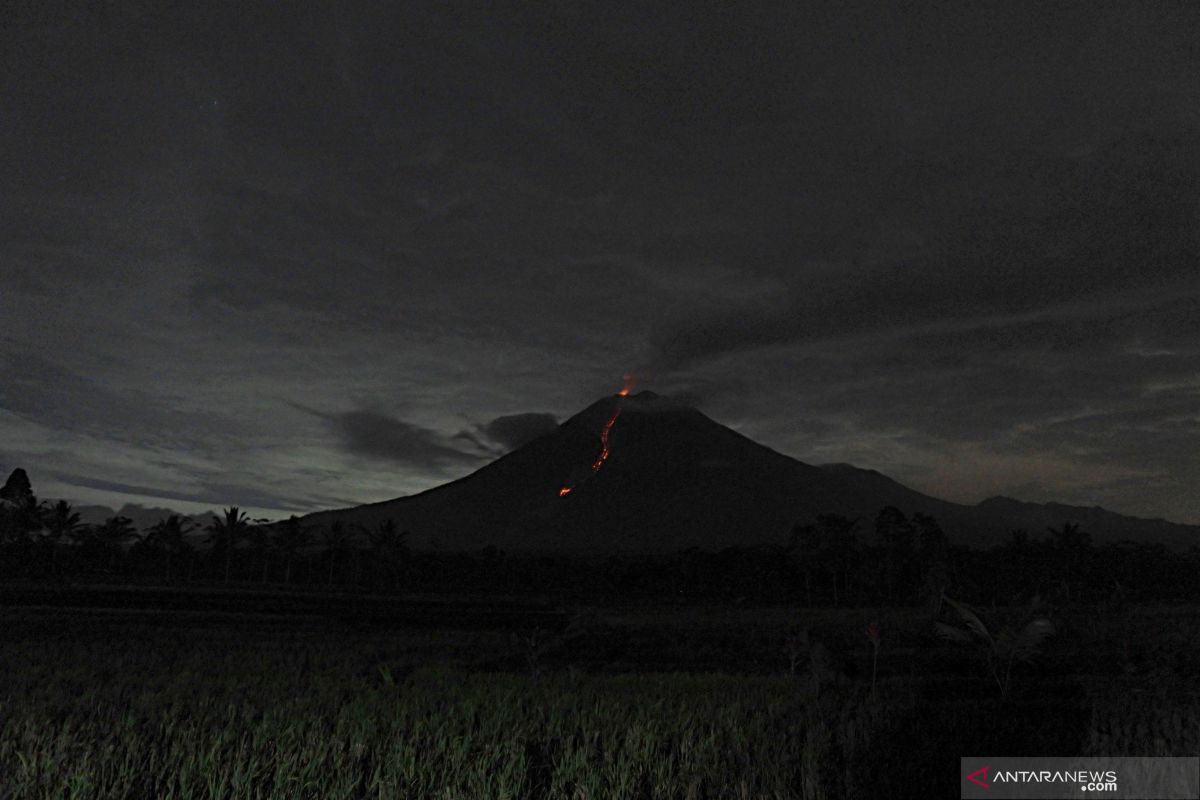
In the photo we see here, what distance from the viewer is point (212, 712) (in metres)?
11.6

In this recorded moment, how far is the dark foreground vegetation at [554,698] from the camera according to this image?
8547mm

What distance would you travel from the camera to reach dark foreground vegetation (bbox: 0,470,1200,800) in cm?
855

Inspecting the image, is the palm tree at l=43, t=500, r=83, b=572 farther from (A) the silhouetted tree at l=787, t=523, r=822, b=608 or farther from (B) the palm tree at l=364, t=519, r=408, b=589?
(A) the silhouetted tree at l=787, t=523, r=822, b=608

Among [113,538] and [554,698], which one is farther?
[113,538]

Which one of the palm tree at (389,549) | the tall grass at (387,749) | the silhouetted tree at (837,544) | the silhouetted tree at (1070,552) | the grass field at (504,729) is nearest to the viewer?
the tall grass at (387,749)

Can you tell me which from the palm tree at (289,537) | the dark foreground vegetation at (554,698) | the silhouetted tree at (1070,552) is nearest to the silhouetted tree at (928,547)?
the silhouetted tree at (1070,552)

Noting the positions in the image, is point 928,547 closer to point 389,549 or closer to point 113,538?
point 389,549

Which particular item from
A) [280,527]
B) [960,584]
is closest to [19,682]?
[960,584]

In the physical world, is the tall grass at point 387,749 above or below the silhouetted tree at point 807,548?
below

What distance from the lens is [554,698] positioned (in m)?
14.9

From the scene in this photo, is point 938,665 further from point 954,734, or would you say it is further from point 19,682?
point 19,682

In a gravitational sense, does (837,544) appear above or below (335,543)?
above

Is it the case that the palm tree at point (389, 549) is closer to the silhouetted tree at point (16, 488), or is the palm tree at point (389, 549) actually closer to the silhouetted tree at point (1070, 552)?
the silhouetted tree at point (16, 488)

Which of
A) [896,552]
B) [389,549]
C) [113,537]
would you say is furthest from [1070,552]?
[113,537]
